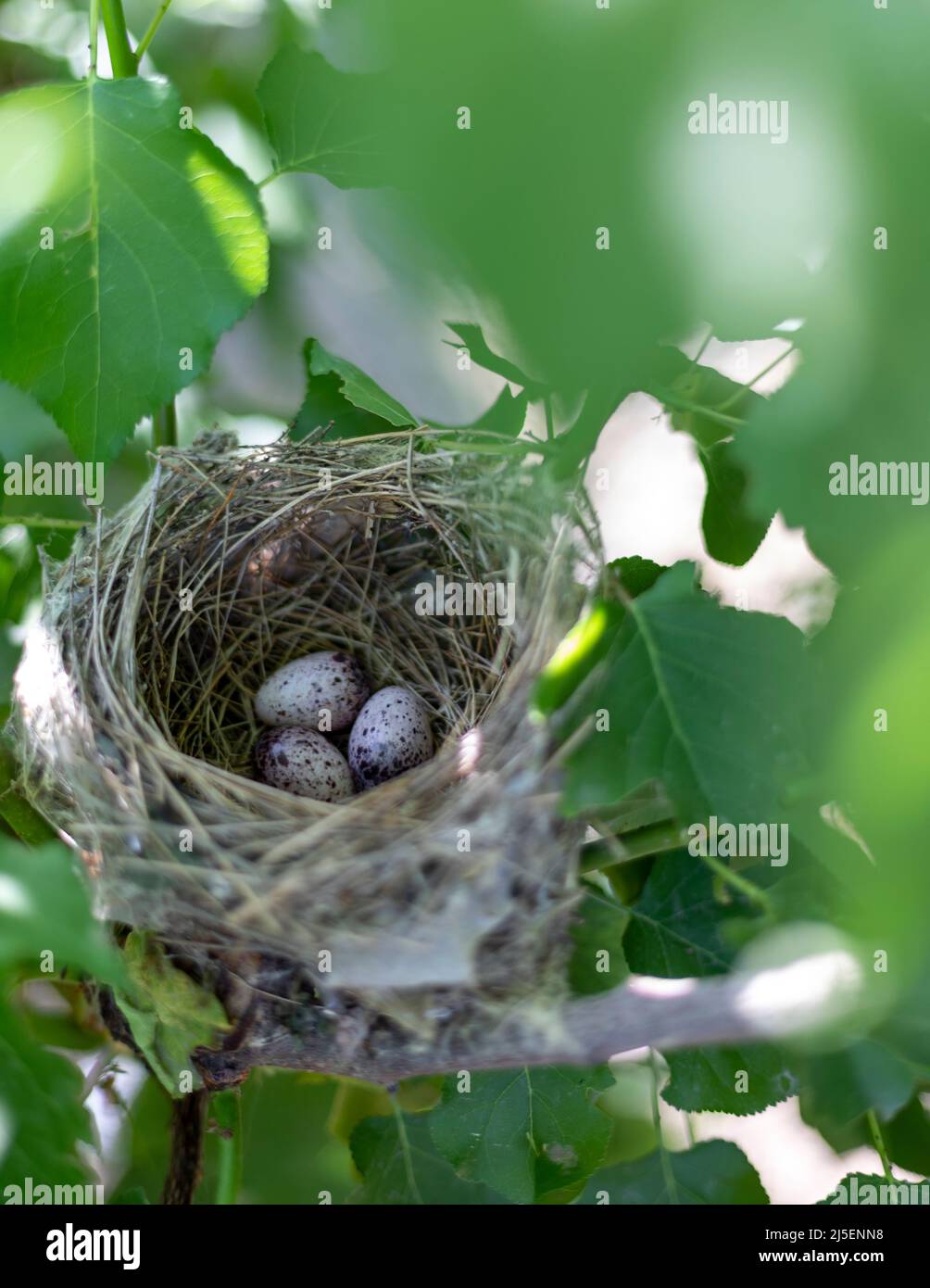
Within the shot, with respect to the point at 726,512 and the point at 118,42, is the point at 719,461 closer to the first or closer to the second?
the point at 726,512

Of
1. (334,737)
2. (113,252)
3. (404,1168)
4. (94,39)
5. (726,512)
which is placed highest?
(94,39)

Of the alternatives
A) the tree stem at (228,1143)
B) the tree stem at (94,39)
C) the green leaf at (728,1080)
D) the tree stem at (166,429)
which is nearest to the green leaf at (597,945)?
the green leaf at (728,1080)

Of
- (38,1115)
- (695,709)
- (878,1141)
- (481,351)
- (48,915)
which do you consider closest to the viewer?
(48,915)

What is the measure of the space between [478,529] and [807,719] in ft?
1.40

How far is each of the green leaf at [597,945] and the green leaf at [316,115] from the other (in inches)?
24.7

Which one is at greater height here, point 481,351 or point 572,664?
point 481,351

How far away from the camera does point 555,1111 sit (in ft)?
2.72

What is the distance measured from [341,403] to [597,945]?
56cm

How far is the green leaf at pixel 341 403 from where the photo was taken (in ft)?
2.94

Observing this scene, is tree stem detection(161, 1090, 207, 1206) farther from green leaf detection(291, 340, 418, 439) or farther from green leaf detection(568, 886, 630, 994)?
green leaf detection(291, 340, 418, 439)

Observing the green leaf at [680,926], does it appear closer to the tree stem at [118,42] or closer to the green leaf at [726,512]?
the green leaf at [726,512]

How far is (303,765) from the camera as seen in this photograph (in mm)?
1028

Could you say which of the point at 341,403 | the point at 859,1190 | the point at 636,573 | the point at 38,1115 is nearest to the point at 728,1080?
the point at 859,1190

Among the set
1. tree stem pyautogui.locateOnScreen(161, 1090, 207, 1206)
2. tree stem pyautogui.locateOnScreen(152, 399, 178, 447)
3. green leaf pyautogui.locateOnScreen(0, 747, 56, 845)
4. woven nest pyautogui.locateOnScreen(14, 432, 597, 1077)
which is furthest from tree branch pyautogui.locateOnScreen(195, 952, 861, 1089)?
tree stem pyautogui.locateOnScreen(152, 399, 178, 447)
